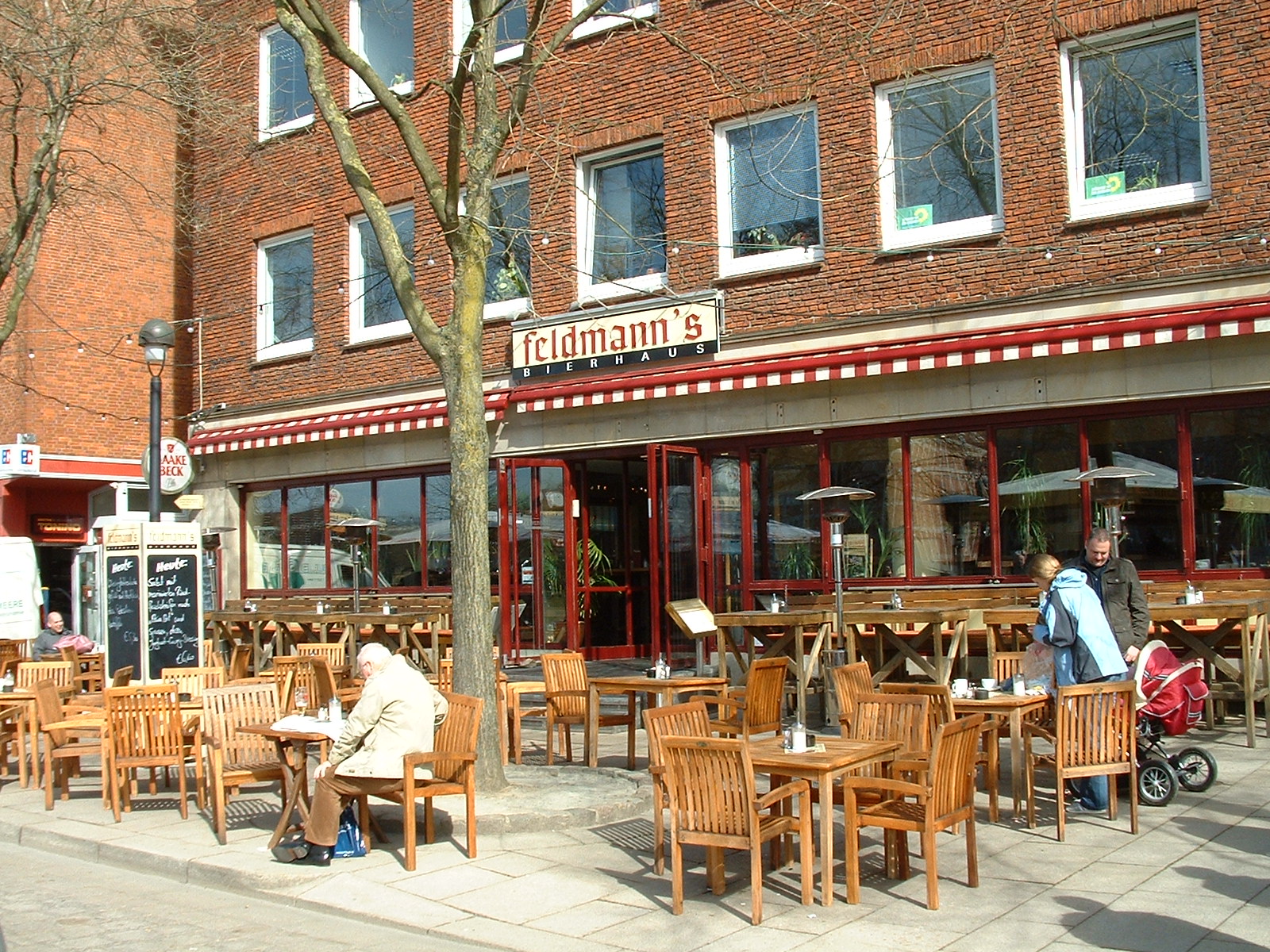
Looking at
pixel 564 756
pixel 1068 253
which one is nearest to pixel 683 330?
pixel 1068 253

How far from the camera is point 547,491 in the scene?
17.8 metres

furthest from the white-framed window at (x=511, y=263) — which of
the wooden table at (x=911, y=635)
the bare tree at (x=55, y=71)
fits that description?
the wooden table at (x=911, y=635)

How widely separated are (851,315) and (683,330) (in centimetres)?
227

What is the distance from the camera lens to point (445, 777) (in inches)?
334

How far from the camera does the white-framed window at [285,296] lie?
21094mm

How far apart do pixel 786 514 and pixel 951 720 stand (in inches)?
316

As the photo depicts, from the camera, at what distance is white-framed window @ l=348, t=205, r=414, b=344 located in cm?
1988

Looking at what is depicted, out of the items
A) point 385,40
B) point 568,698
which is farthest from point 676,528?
point 385,40

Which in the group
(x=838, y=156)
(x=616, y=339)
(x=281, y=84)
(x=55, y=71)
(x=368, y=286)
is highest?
(x=281, y=84)

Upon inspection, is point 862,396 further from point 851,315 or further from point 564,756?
point 564,756

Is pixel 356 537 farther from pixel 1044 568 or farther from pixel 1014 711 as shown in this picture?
pixel 1014 711

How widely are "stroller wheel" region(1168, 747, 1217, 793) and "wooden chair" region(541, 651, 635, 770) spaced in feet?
14.0

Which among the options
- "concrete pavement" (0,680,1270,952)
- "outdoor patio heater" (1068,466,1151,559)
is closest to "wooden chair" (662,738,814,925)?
"concrete pavement" (0,680,1270,952)

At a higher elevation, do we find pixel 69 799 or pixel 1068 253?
pixel 1068 253
